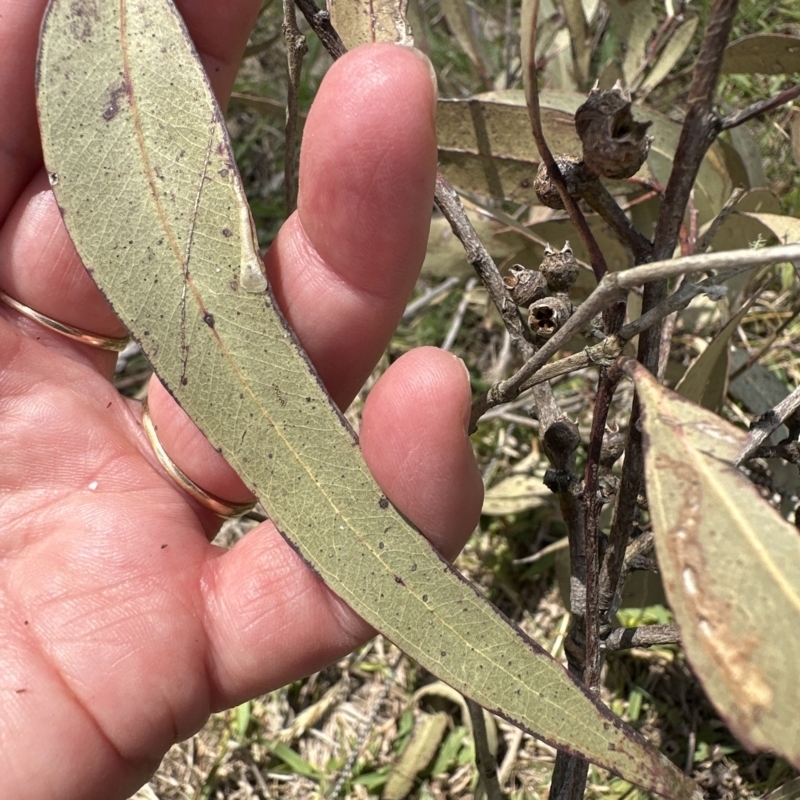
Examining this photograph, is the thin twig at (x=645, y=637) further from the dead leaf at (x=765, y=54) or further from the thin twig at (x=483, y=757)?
the dead leaf at (x=765, y=54)

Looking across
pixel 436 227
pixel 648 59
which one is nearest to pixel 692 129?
pixel 436 227

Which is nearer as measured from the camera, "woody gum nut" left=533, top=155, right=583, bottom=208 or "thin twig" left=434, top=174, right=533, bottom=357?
"woody gum nut" left=533, top=155, right=583, bottom=208

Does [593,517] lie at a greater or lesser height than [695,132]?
lesser

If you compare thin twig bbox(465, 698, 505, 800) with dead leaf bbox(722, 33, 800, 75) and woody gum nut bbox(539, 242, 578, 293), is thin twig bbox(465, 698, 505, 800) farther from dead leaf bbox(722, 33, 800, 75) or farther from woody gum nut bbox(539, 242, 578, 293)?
dead leaf bbox(722, 33, 800, 75)

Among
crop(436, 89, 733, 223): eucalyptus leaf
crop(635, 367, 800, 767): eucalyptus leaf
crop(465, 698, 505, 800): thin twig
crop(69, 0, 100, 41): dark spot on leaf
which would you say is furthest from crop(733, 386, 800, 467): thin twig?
crop(69, 0, 100, 41): dark spot on leaf

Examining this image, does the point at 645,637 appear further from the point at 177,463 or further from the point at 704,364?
the point at 177,463

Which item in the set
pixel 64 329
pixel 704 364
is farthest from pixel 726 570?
pixel 64 329
